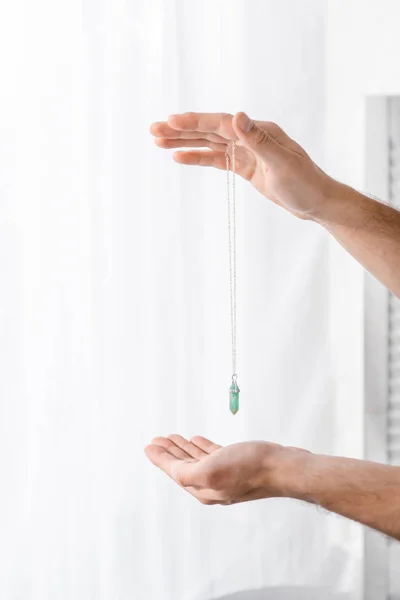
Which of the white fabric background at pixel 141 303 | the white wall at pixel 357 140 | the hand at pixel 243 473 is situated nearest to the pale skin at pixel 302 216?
the hand at pixel 243 473

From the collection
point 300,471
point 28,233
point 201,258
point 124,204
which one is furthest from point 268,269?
Result: point 300,471

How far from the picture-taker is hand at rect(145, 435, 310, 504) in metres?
0.79

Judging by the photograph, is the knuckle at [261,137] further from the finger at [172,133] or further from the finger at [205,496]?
the finger at [205,496]

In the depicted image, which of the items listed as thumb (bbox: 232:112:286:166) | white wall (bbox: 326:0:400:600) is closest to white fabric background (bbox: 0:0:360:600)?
white wall (bbox: 326:0:400:600)

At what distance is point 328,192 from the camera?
1.01 m

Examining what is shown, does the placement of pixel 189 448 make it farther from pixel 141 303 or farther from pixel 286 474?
pixel 141 303

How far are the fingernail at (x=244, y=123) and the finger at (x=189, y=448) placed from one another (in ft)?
1.18

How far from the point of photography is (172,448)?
950 mm

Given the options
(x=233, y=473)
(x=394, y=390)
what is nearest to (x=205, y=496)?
(x=233, y=473)

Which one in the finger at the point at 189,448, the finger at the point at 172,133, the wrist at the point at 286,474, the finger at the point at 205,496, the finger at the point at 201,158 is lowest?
the finger at the point at 205,496

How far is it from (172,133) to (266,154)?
0.40 ft

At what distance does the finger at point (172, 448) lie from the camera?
0.93 m

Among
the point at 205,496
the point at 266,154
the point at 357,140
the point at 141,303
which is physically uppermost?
the point at 357,140

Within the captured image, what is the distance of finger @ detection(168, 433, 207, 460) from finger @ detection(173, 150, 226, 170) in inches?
13.5
